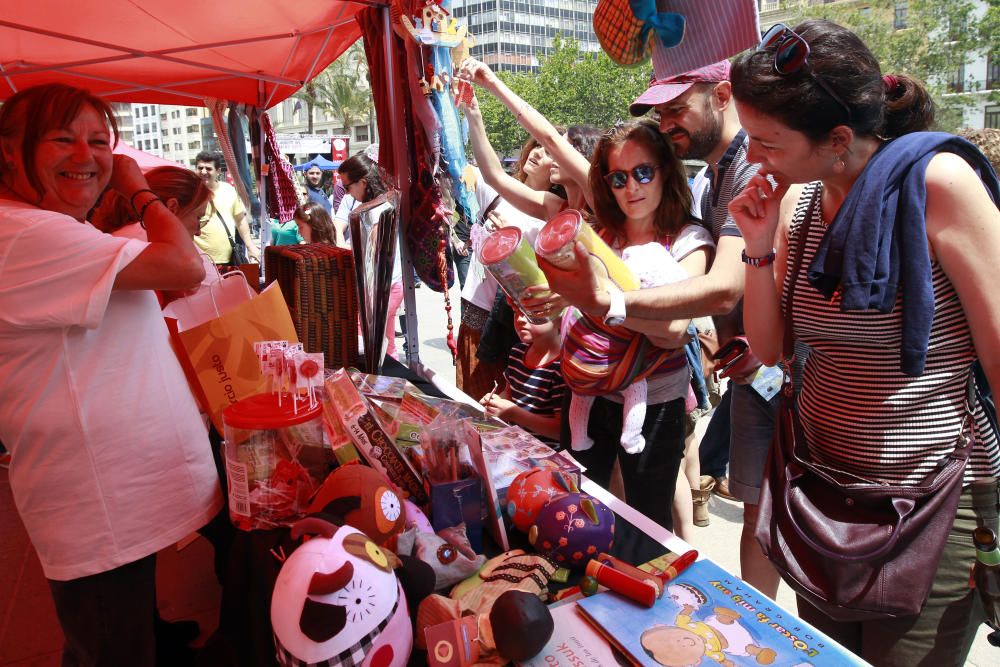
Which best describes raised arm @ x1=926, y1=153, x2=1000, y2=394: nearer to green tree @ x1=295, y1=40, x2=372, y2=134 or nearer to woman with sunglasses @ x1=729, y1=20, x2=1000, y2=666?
woman with sunglasses @ x1=729, y1=20, x2=1000, y2=666

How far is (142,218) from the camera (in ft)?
4.55

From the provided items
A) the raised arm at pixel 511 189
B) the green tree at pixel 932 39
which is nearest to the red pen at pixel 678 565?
the raised arm at pixel 511 189

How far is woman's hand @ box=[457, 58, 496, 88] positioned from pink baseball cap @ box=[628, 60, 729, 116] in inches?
26.9

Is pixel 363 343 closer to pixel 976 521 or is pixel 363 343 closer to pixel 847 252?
pixel 847 252

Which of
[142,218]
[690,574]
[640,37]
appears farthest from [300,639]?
[640,37]

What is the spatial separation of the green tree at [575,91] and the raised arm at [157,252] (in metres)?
38.1

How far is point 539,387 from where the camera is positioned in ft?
7.22

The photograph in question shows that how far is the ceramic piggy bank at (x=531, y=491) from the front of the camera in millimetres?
Answer: 1216

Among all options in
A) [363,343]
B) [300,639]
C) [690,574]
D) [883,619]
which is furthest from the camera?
[363,343]

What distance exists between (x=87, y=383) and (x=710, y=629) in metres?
1.20

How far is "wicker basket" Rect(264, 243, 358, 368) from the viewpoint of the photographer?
7.51 feet

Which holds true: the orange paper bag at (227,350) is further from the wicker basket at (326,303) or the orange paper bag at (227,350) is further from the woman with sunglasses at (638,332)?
the woman with sunglasses at (638,332)

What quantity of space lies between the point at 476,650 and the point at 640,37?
1.63m

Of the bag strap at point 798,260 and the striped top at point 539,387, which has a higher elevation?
the bag strap at point 798,260
